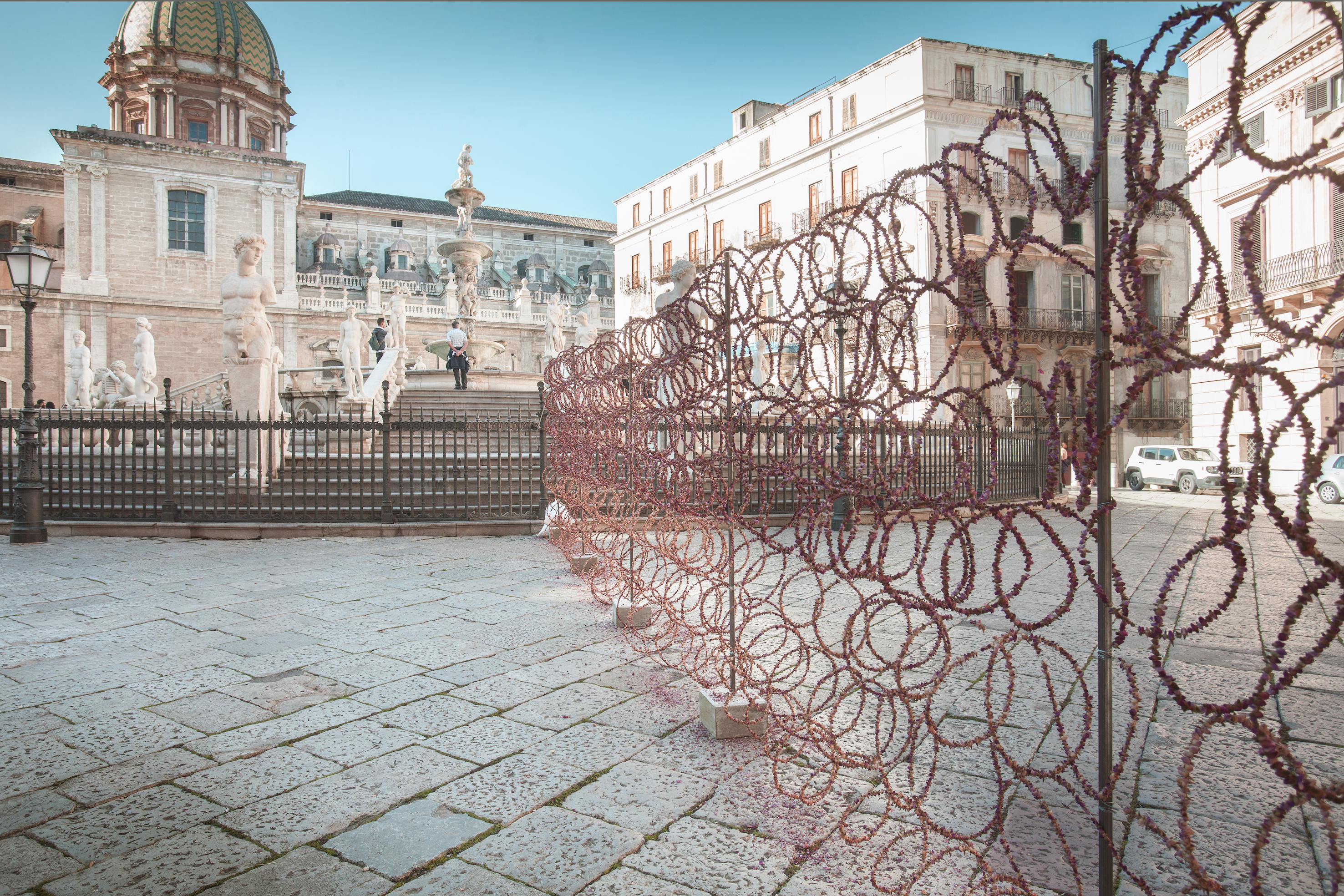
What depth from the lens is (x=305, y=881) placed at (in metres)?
2.14

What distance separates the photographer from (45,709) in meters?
3.40

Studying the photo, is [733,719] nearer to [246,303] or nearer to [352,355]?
[246,303]

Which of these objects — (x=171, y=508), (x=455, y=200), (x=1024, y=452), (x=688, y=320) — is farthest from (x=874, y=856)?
(x=455, y=200)

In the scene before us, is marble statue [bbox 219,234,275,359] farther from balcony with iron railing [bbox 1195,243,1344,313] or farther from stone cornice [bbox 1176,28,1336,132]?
stone cornice [bbox 1176,28,1336,132]

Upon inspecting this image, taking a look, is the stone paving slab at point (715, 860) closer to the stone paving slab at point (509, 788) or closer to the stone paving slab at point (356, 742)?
the stone paving slab at point (509, 788)

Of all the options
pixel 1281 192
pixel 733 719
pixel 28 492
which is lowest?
pixel 733 719

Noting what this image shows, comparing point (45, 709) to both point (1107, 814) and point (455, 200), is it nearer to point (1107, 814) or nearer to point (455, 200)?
point (1107, 814)

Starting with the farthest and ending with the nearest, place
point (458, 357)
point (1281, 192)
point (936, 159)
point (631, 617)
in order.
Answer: point (936, 159)
point (1281, 192)
point (458, 357)
point (631, 617)

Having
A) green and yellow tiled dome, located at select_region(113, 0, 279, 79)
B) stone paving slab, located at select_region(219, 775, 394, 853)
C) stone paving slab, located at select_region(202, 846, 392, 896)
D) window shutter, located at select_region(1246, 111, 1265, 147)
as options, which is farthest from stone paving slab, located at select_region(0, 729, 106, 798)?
green and yellow tiled dome, located at select_region(113, 0, 279, 79)

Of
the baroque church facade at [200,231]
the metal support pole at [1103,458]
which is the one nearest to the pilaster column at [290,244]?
the baroque church facade at [200,231]

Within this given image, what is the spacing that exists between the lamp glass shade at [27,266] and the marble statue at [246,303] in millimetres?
1900

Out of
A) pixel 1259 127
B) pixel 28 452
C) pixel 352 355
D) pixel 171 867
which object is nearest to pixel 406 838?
pixel 171 867

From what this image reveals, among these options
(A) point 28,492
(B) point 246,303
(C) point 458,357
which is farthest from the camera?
(C) point 458,357

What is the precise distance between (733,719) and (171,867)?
1.90 meters
